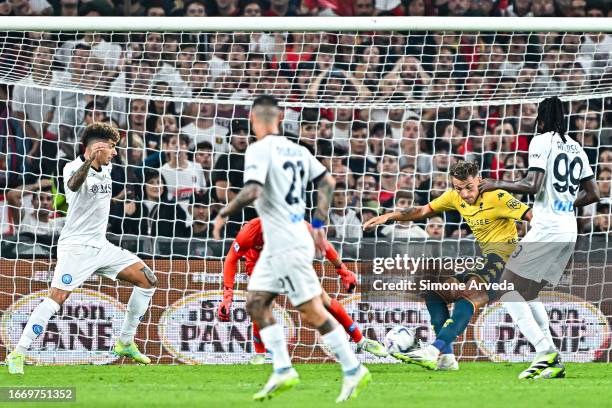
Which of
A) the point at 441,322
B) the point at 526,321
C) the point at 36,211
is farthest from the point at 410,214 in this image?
the point at 36,211

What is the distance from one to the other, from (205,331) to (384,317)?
180cm

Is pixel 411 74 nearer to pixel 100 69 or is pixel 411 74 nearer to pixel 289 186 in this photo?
pixel 100 69

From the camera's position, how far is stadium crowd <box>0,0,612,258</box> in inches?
482

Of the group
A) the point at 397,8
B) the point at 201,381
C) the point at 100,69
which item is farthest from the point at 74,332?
the point at 397,8

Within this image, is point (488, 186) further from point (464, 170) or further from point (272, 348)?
point (272, 348)

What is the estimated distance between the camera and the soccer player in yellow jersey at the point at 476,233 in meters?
9.59

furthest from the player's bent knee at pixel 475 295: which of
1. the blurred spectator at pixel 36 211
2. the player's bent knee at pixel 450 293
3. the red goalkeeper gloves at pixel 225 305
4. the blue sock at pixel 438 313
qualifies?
the blurred spectator at pixel 36 211

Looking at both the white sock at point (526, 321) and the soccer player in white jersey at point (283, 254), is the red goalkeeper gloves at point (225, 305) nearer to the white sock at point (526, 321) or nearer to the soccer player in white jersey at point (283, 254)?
the white sock at point (526, 321)

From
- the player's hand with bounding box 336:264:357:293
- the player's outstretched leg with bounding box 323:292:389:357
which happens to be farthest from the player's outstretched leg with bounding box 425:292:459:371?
the player's hand with bounding box 336:264:357:293

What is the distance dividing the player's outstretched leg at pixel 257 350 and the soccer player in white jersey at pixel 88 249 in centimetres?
104

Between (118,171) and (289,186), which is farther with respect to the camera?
(118,171)

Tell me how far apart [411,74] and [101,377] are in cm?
577

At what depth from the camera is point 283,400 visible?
24.1ft

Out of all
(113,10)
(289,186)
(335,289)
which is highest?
A: (113,10)
